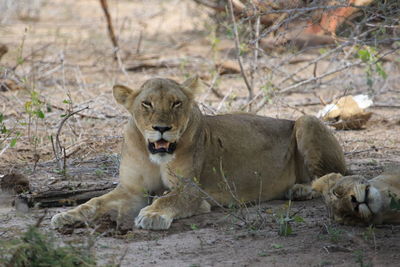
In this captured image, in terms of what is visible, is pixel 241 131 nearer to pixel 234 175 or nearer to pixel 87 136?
pixel 234 175

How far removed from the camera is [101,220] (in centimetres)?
466

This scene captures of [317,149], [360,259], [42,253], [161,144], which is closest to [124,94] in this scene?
[161,144]

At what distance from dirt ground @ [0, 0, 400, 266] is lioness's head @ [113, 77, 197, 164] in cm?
48

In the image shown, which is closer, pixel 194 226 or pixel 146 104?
pixel 194 226

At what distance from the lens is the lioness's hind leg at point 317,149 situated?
5598 mm

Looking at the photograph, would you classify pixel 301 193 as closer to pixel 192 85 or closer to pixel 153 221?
pixel 192 85

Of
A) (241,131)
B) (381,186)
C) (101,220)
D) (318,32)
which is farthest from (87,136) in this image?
(318,32)

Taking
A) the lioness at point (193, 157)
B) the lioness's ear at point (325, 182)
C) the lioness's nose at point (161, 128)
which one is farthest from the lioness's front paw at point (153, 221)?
the lioness's ear at point (325, 182)

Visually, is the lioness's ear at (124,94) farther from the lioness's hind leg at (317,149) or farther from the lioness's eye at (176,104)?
the lioness's hind leg at (317,149)

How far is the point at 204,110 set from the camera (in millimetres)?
7168

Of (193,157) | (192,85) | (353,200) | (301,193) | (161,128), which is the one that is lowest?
(301,193)

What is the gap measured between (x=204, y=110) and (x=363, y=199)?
325 cm

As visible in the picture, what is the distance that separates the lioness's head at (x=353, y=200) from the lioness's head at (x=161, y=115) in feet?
3.30

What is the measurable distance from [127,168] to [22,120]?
2949 millimetres
